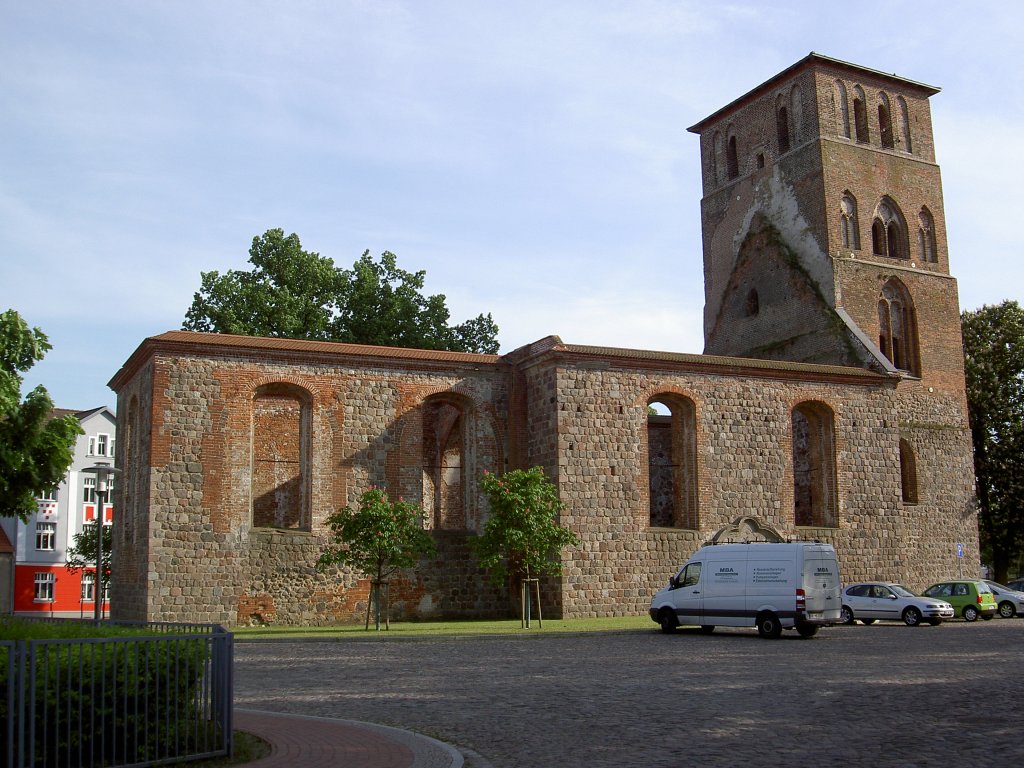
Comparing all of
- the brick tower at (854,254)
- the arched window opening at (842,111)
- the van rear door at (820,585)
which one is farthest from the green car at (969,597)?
the arched window opening at (842,111)

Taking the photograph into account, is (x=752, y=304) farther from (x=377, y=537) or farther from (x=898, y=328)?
(x=377, y=537)

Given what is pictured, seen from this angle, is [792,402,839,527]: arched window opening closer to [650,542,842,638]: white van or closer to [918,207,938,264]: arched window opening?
[650,542,842,638]: white van

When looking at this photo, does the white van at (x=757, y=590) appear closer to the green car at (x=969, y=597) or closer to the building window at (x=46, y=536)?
the green car at (x=969, y=597)

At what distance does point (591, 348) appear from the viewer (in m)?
29.5

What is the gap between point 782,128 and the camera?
1628 inches

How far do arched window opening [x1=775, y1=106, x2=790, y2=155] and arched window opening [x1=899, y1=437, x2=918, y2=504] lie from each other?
12.3 metres

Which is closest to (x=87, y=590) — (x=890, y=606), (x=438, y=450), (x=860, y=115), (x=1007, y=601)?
(x=438, y=450)

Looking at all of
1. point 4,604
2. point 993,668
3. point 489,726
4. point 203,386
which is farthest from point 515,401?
point 4,604

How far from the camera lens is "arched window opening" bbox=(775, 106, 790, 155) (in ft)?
Answer: 135

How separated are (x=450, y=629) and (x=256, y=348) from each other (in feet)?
29.3

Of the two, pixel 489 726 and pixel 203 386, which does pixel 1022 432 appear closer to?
pixel 203 386

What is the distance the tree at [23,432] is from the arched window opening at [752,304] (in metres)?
28.0

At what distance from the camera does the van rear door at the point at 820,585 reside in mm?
22438

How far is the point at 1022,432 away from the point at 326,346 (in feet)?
100
